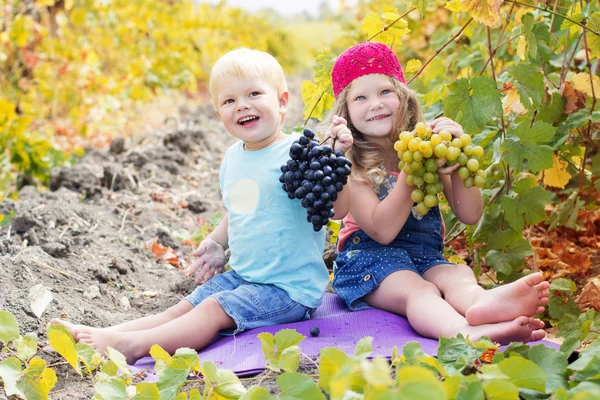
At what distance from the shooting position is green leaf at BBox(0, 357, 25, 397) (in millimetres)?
1732

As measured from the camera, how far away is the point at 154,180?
4.36m

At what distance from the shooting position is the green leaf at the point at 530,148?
2295 mm

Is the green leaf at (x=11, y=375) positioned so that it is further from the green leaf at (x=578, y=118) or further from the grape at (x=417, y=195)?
the green leaf at (x=578, y=118)

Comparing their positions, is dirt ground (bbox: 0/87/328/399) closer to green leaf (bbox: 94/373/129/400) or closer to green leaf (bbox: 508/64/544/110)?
green leaf (bbox: 94/373/129/400)

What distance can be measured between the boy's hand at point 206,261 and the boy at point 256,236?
73 mm

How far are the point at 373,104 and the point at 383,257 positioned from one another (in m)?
0.54

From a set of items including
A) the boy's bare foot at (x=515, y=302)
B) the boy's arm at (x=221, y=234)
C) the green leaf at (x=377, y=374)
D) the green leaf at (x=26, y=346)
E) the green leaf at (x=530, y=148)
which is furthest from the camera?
the boy's arm at (x=221, y=234)

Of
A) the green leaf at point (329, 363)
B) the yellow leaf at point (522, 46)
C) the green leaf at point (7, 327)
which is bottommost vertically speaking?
the green leaf at point (7, 327)

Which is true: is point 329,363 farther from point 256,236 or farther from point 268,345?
point 256,236

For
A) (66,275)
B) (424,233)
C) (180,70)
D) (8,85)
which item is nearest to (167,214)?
(66,275)

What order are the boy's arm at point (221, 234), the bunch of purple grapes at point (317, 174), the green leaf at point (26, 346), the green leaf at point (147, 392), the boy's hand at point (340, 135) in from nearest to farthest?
the green leaf at point (147, 392) < the green leaf at point (26, 346) < the bunch of purple grapes at point (317, 174) < the boy's hand at point (340, 135) < the boy's arm at point (221, 234)

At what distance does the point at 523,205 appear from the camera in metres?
2.45

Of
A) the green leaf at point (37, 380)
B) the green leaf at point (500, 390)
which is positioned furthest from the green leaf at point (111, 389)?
the green leaf at point (500, 390)

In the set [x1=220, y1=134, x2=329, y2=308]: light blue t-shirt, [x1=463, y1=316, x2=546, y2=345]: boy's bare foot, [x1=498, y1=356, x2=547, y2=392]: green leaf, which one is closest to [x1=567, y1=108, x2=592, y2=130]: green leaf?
[x1=463, y1=316, x2=546, y2=345]: boy's bare foot
